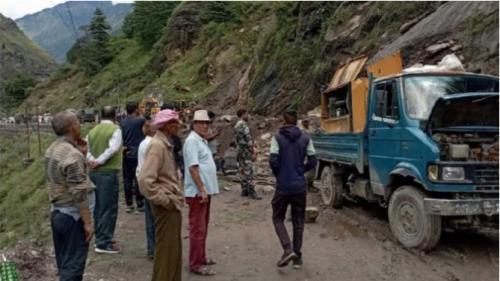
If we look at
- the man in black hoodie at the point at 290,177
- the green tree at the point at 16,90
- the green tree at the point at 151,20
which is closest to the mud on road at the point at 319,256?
the man in black hoodie at the point at 290,177

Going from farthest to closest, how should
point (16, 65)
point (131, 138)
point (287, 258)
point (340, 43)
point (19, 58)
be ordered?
point (19, 58)
point (16, 65)
point (340, 43)
point (131, 138)
point (287, 258)

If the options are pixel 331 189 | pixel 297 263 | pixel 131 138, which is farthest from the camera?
pixel 331 189

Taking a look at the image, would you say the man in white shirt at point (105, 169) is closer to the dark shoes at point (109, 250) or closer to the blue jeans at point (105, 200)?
the blue jeans at point (105, 200)

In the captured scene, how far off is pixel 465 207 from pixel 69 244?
15.2 ft

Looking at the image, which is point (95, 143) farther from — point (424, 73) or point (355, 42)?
point (355, 42)

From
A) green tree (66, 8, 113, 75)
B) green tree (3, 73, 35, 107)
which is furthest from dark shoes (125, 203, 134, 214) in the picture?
green tree (3, 73, 35, 107)

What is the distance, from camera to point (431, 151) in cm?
661

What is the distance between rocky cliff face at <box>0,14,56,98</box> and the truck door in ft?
368

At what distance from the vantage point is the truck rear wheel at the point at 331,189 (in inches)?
391

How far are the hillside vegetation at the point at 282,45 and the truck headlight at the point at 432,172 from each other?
6946mm

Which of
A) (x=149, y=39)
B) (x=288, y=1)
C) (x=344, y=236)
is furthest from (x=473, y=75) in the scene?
(x=149, y=39)

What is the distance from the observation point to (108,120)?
23.3ft

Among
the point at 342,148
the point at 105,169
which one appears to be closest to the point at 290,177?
the point at 105,169

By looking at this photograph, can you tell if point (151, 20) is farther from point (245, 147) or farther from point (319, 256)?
point (319, 256)
